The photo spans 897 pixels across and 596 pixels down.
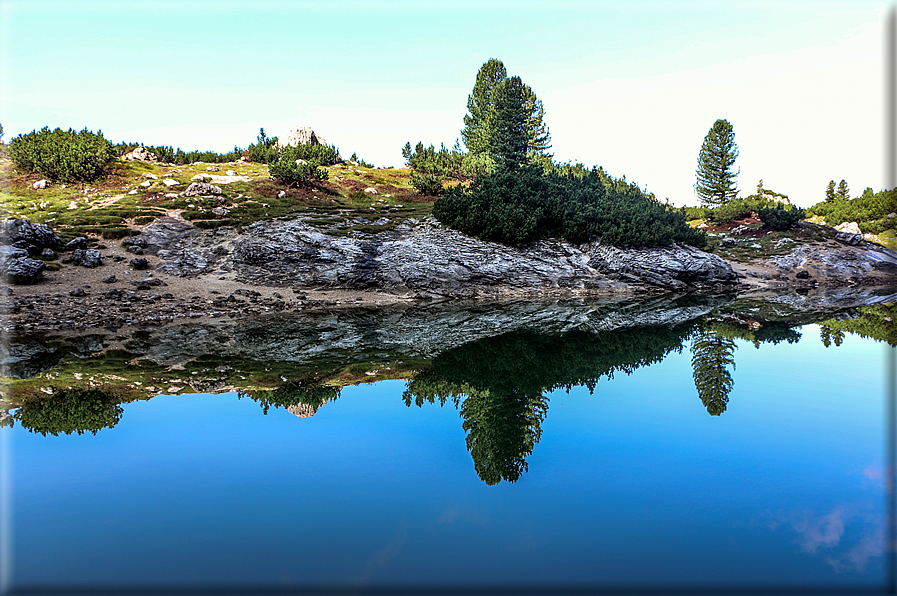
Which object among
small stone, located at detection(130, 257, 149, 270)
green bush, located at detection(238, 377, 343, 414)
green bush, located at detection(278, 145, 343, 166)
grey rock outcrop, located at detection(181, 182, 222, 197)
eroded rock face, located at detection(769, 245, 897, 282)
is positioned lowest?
green bush, located at detection(238, 377, 343, 414)

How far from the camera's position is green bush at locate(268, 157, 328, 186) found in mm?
59500

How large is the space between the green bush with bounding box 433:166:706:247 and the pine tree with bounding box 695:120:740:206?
51.0 metres

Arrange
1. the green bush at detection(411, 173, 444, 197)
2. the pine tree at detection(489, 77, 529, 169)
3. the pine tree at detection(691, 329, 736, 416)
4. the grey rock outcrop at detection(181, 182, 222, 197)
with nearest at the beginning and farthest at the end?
the pine tree at detection(691, 329, 736, 416) < the grey rock outcrop at detection(181, 182, 222, 197) < the green bush at detection(411, 173, 444, 197) < the pine tree at detection(489, 77, 529, 169)

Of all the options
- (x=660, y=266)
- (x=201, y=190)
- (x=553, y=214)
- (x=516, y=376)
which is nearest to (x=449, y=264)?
(x=553, y=214)

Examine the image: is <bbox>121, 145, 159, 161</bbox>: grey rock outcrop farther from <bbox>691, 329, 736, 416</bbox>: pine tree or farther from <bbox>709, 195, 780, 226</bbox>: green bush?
<bbox>709, 195, 780, 226</bbox>: green bush

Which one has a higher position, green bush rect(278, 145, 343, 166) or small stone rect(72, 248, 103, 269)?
green bush rect(278, 145, 343, 166)

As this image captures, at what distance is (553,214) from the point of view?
150 ft

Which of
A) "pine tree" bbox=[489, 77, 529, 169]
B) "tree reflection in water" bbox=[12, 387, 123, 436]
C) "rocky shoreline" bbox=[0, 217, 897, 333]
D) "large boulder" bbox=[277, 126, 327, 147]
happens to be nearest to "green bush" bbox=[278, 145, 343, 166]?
"large boulder" bbox=[277, 126, 327, 147]

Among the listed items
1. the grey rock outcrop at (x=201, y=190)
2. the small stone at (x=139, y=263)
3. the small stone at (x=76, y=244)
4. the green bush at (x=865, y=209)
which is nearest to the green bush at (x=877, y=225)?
the green bush at (x=865, y=209)

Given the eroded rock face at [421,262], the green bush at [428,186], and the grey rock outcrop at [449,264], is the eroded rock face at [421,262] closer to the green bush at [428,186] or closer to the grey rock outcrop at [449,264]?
the grey rock outcrop at [449,264]

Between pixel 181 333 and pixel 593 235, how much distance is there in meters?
35.4

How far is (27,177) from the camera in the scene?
56.2 meters

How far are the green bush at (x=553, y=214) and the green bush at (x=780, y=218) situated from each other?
764 inches

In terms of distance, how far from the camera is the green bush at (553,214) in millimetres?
43000
